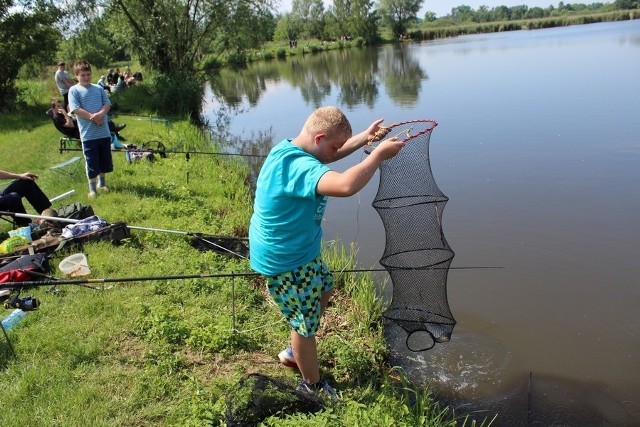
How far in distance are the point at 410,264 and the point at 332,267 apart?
153 centimetres

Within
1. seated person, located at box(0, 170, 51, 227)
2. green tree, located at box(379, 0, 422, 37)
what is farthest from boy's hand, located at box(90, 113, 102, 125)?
green tree, located at box(379, 0, 422, 37)

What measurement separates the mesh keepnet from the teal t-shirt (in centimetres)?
108

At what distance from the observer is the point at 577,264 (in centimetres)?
599

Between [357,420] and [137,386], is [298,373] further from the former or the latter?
[137,386]

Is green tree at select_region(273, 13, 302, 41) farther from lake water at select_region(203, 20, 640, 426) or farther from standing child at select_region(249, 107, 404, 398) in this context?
standing child at select_region(249, 107, 404, 398)

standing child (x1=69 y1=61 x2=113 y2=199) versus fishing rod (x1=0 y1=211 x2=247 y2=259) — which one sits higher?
standing child (x1=69 y1=61 x2=113 y2=199)

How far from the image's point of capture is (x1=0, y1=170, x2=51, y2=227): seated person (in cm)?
570

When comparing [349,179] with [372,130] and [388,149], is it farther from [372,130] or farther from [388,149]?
[372,130]

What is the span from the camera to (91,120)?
655 centimetres

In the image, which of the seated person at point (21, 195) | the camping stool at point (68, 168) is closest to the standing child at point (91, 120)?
the seated person at point (21, 195)

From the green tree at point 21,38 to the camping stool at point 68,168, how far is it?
29.5ft

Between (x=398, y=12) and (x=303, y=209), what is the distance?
79.6 meters

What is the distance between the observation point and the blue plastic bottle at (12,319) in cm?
383

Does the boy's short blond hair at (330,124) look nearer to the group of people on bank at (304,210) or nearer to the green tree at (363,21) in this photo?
the group of people on bank at (304,210)
